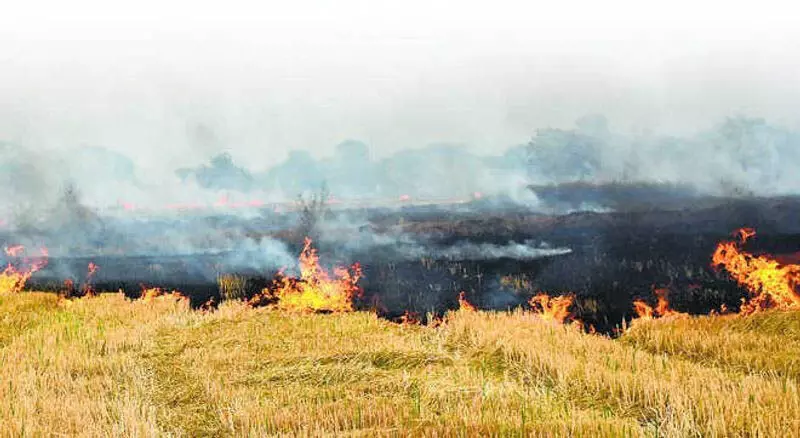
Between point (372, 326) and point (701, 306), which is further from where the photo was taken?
point (701, 306)

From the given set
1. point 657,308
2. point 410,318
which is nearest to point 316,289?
point 410,318

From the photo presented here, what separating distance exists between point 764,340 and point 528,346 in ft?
11.9

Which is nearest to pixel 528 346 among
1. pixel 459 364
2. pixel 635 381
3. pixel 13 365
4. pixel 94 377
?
pixel 459 364

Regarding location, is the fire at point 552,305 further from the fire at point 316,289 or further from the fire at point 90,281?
the fire at point 90,281

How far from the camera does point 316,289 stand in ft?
51.2

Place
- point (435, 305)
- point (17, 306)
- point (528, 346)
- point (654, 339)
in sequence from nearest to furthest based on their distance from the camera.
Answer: point (528, 346), point (654, 339), point (435, 305), point (17, 306)

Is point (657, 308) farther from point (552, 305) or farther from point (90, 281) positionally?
point (90, 281)

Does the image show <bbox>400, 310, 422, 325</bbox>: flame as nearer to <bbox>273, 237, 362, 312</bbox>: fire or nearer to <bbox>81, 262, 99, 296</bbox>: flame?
<bbox>273, 237, 362, 312</bbox>: fire

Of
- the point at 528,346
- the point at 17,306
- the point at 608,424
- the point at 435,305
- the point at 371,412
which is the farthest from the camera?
the point at 17,306

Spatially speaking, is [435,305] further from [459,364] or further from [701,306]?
[701,306]

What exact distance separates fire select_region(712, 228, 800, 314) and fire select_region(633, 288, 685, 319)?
4.30 ft

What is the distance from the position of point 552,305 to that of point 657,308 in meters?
2.06

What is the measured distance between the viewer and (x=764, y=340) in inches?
434

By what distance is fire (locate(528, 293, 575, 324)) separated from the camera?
44.9ft
